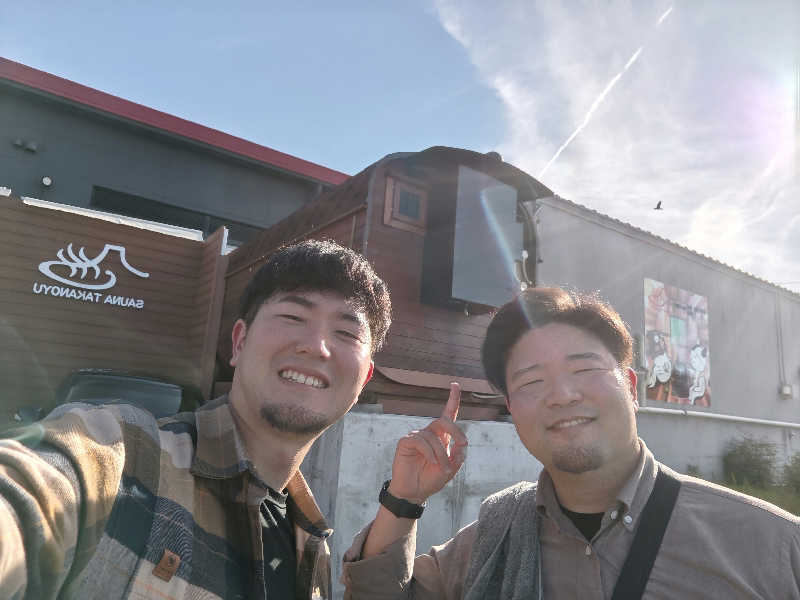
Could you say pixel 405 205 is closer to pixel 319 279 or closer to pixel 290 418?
pixel 319 279

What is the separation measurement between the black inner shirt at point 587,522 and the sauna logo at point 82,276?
408 inches

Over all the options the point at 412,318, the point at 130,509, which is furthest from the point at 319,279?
the point at 412,318

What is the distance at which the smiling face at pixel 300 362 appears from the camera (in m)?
2.04

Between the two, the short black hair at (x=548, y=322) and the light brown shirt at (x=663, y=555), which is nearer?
the light brown shirt at (x=663, y=555)

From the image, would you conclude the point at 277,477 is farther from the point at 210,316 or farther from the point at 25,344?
the point at 25,344

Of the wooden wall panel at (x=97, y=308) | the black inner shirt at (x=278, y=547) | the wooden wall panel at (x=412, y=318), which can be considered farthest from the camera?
the wooden wall panel at (x=97, y=308)

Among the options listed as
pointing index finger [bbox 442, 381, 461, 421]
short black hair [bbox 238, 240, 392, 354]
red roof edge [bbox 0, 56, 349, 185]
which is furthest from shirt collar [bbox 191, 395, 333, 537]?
red roof edge [bbox 0, 56, 349, 185]

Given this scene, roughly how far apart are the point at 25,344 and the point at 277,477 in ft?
31.8

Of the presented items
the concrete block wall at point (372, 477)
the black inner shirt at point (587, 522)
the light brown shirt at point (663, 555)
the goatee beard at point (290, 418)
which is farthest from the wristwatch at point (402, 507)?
the concrete block wall at point (372, 477)

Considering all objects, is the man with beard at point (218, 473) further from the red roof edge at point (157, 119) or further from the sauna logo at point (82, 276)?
the red roof edge at point (157, 119)

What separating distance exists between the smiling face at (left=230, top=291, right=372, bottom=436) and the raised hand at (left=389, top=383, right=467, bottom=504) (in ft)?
1.24

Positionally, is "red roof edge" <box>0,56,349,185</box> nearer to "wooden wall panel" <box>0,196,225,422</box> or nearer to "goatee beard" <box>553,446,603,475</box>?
"wooden wall panel" <box>0,196,225,422</box>

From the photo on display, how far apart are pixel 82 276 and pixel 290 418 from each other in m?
9.86

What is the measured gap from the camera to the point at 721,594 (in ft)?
5.62
